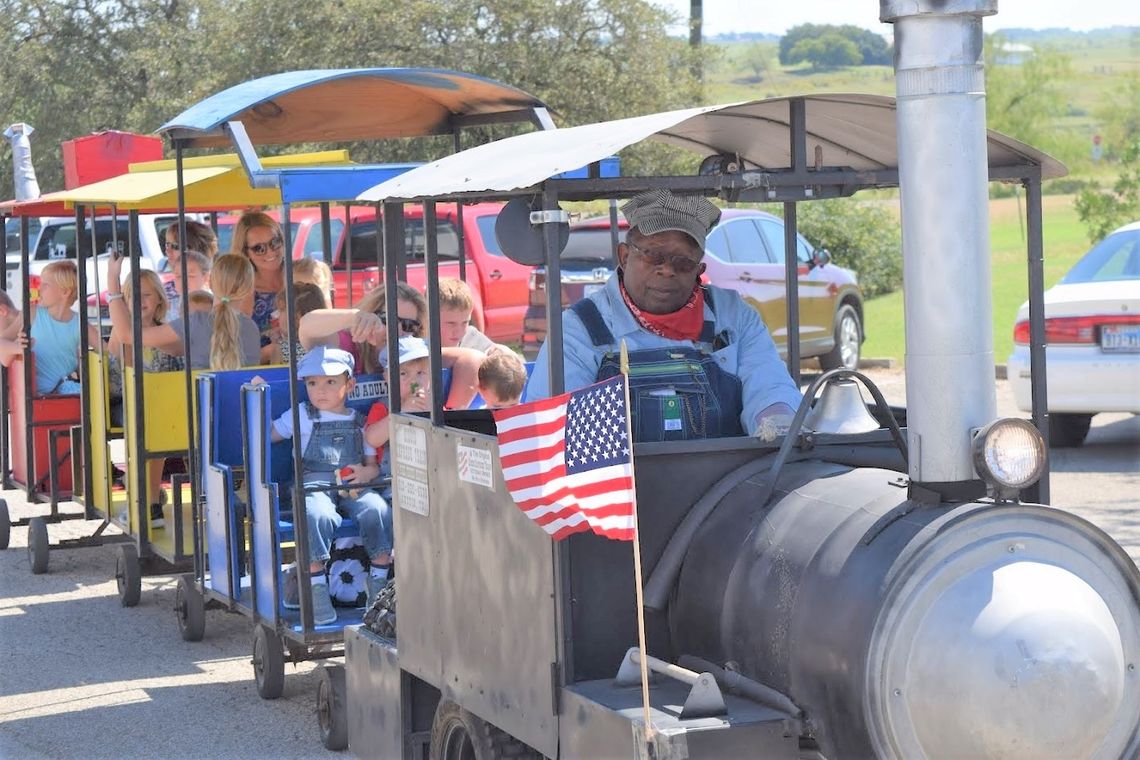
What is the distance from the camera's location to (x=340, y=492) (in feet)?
25.2

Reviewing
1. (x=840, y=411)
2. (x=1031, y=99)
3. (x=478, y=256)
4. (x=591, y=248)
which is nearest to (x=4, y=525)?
(x=840, y=411)

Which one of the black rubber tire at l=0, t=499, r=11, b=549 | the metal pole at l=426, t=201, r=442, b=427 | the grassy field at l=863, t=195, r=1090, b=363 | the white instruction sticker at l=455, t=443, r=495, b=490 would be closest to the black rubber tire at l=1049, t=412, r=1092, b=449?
the grassy field at l=863, t=195, r=1090, b=363

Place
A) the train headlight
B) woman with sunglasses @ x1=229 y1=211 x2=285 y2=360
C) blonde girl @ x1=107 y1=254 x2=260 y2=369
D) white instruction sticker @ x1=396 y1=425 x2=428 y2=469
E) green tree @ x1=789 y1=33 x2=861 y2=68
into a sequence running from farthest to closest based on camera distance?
green tree @ x1=789 y1=33 x2=861 y2=68
woman with sunglasses @ x1=229 y1=211 x2=285 y2=360
blonde girl @ x1=107 y1=254 x2=260 y2=369
white instruction sticker @ x1=396 y1=425 x2=428 y2=469
the train headlight

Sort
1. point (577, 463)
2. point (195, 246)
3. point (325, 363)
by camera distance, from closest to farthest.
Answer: point (577, 463) → point (325, 363) → point (195, 246)

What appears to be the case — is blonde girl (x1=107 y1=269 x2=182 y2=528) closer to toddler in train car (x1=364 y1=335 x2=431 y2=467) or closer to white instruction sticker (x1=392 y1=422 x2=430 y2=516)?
toddler in train car (x1=364 y1=335 x2=431 y2=467)

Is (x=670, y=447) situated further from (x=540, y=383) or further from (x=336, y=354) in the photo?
(x=336, y=354)

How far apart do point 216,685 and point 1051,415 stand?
7.42 meters

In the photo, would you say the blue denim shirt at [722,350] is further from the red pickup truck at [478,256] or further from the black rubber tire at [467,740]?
the red pickup truck at [478,256]

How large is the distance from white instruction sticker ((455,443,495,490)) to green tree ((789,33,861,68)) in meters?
96.6

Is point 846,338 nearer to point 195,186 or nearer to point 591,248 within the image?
point 591,248

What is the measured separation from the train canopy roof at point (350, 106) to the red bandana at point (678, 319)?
257cm

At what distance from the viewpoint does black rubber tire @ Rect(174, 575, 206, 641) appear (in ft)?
28.5

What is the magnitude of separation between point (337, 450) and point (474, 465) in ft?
9.08

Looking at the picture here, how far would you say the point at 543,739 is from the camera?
457 centimetres
